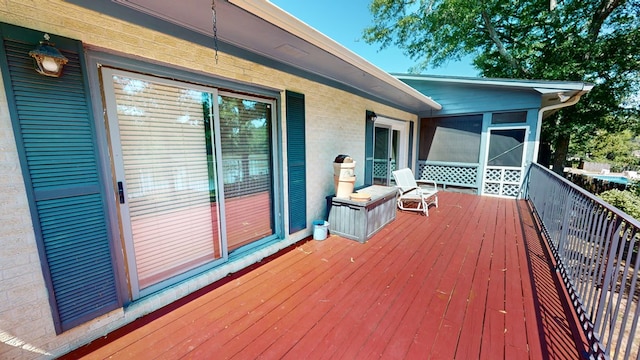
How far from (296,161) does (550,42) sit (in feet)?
35.1

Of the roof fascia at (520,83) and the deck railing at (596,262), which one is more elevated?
the roof fascia at (520,83)

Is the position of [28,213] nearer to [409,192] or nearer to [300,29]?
[300,29]

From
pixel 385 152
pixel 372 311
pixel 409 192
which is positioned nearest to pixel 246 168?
pixel 372 311

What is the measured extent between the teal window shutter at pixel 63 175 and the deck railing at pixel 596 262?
10.0 ft

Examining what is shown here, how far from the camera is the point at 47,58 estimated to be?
4.64 feet

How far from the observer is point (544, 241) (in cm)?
349

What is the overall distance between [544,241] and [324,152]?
3484 mm

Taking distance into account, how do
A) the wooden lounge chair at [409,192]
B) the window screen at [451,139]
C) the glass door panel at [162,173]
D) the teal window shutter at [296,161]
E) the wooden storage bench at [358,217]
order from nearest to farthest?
1. the glass door panel at [162,173]
2. the teal window shutter at [296,161]
3. the wooden storage bench at [358,217]
4. the wooden lounge chair at [409,192]
5. the window screen at [451,139]

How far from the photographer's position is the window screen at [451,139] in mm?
6523

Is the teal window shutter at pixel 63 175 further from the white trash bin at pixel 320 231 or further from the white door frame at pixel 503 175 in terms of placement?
the white door frame at pixel 503 175

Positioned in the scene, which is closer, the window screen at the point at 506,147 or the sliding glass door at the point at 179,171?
the sliding glass door at the point at 179,171

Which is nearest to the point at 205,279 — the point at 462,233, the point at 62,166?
the point at 62,166

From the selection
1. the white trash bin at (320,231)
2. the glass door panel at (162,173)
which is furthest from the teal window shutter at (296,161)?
the glass door panel at (162,173)

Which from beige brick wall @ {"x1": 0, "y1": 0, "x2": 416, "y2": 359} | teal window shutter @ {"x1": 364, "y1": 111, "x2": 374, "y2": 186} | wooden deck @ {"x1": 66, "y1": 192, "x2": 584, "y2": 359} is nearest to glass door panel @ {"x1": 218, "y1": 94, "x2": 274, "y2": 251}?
beige brick wall @ {"x1": 0, "y1": 0, "x2": 416, "y2": 359}
